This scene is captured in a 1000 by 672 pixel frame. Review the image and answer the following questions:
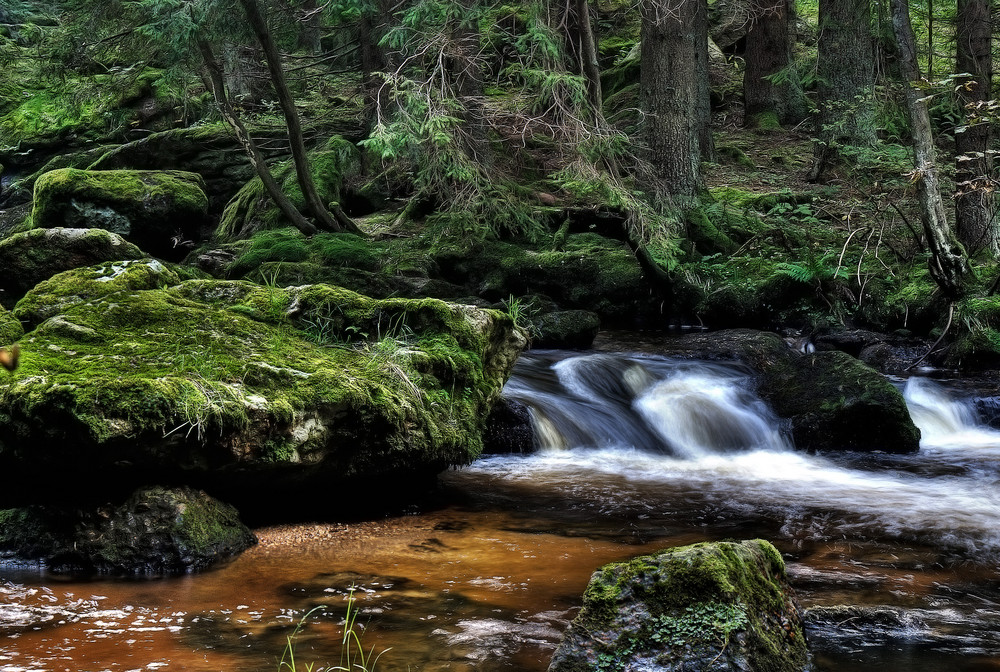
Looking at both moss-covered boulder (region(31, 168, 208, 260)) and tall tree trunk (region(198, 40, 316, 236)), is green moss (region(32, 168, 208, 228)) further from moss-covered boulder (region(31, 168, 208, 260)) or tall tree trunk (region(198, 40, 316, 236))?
tall tree trunk (region(198, 40, 316, 236))

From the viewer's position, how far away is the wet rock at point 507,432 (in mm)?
7977

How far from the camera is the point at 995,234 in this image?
1148 centimetres

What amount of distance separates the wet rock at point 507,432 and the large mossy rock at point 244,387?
1.22 metres

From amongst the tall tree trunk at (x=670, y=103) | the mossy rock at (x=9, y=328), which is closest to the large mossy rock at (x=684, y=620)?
the mossy rock at (x=9, y=328)

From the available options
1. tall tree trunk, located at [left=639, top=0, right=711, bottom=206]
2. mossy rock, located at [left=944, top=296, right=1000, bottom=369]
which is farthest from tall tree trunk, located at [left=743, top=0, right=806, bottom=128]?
mossy rock, located at [left=944, top=296, right=1000, bottom=369]

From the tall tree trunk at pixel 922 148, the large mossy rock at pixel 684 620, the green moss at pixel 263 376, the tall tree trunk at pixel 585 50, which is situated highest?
the tall tree trunk at pixel 585 50

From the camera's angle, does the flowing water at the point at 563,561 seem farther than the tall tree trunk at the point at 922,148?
No

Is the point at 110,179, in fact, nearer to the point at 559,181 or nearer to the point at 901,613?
the point at 559,181

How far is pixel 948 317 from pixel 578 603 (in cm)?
835

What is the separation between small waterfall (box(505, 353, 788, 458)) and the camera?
8.56 metres

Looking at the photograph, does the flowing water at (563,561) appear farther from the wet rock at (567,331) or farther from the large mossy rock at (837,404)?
the wet rock at (567,331)

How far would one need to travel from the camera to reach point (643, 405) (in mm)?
9367

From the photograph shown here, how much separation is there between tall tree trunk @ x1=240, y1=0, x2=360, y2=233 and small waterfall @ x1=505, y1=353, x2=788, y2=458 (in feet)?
12.6

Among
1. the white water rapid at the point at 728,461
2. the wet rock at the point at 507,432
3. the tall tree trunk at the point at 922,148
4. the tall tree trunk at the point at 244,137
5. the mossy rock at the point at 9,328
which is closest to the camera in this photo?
the mossy rock at the point at 9,328
